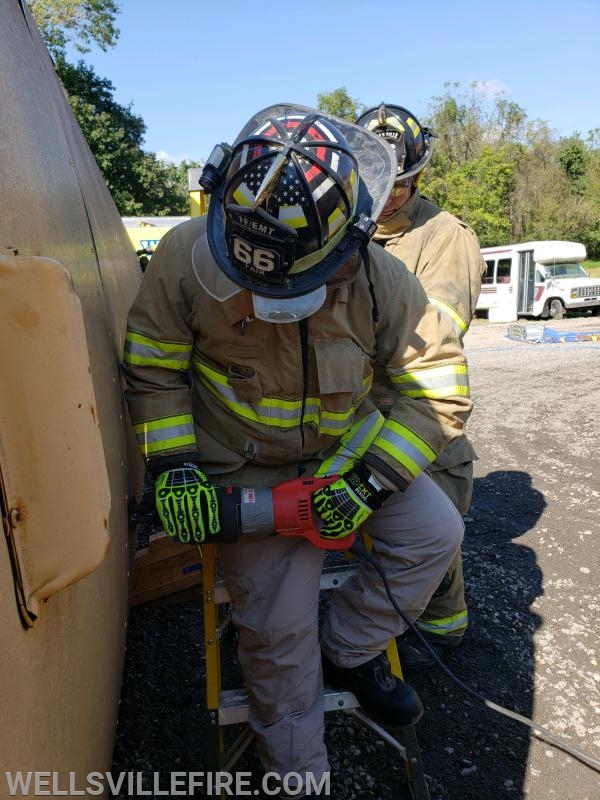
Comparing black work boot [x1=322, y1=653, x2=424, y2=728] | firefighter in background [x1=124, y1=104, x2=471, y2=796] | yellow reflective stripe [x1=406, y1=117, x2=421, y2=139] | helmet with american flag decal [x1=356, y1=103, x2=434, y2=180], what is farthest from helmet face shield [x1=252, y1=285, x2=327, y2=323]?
yellow reflective stripe [x1=406, y1=117, x2=421, y2=139]

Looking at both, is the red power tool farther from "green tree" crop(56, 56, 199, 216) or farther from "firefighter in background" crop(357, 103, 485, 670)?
"green tree" crop(56, 56, 199, 216)

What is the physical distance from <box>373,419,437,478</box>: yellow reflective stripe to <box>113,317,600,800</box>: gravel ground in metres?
1.07

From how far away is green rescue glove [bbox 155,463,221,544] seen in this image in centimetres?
189

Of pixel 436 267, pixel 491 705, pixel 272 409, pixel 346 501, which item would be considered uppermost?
pixel 436 267

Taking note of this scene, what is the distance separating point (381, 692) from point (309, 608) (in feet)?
1.25

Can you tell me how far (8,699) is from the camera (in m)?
0.86

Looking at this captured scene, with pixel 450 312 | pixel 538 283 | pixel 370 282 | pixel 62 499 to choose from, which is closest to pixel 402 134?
pixel 450 312

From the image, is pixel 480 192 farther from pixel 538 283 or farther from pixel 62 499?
pixel 62 499

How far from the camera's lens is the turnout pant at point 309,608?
6.44 ft

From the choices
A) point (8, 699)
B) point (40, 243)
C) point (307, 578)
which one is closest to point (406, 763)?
point (307, 578)

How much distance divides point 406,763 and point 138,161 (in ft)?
97.1

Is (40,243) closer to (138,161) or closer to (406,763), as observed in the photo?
(406,763)

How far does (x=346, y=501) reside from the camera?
6.54ft

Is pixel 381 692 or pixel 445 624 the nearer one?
pixel 381 692
